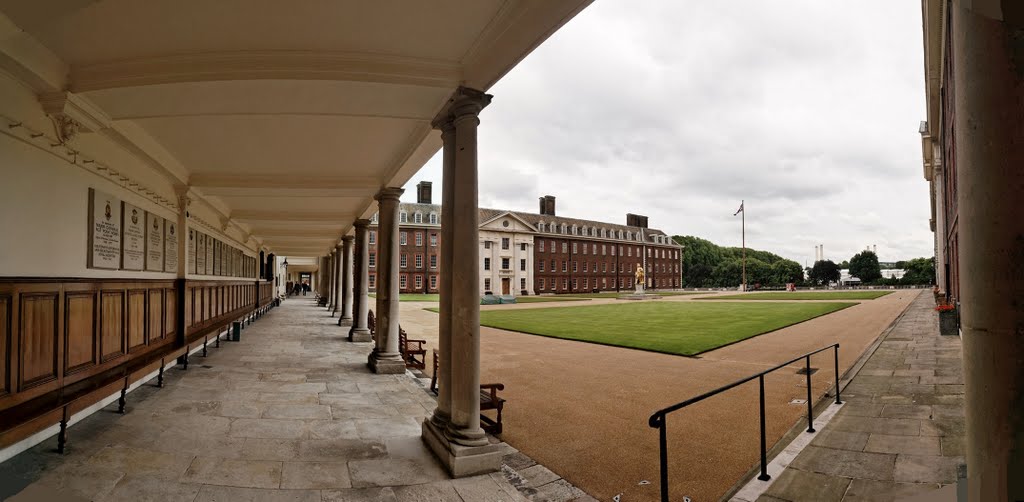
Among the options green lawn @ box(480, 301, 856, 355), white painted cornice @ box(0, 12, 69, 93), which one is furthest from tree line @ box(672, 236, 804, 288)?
white painted cornice @ box(0, 12, 69, 93)

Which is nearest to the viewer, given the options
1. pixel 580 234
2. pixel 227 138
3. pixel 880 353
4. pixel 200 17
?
pixel 200 17

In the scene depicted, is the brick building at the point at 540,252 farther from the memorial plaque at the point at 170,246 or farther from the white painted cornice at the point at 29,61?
the white painted cornice at the point at 29,61

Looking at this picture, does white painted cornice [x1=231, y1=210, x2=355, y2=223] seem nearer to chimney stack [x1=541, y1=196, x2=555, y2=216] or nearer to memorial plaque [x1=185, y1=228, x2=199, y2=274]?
memorial plaque [x1=185, y1=228, x2=199, y2=274]

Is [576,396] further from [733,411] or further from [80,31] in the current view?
[80,31]

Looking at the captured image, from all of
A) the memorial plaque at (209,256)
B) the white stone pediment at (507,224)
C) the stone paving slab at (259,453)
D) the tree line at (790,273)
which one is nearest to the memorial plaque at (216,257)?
the memorial plaque at (209,256)

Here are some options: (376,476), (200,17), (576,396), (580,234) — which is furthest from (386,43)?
(580,234)

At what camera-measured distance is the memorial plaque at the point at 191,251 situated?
1200 cm

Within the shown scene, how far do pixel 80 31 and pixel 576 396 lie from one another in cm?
793

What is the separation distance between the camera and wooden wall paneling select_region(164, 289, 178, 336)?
1010 centimetres

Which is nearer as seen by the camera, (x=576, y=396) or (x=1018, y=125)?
(x=1018, y=125)

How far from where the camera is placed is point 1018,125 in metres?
1.78

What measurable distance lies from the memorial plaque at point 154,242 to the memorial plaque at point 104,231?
1347 millimetres

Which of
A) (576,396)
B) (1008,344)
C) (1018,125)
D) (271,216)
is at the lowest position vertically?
(576,396)

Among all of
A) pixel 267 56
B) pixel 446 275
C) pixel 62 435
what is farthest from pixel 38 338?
pixel 446 275
